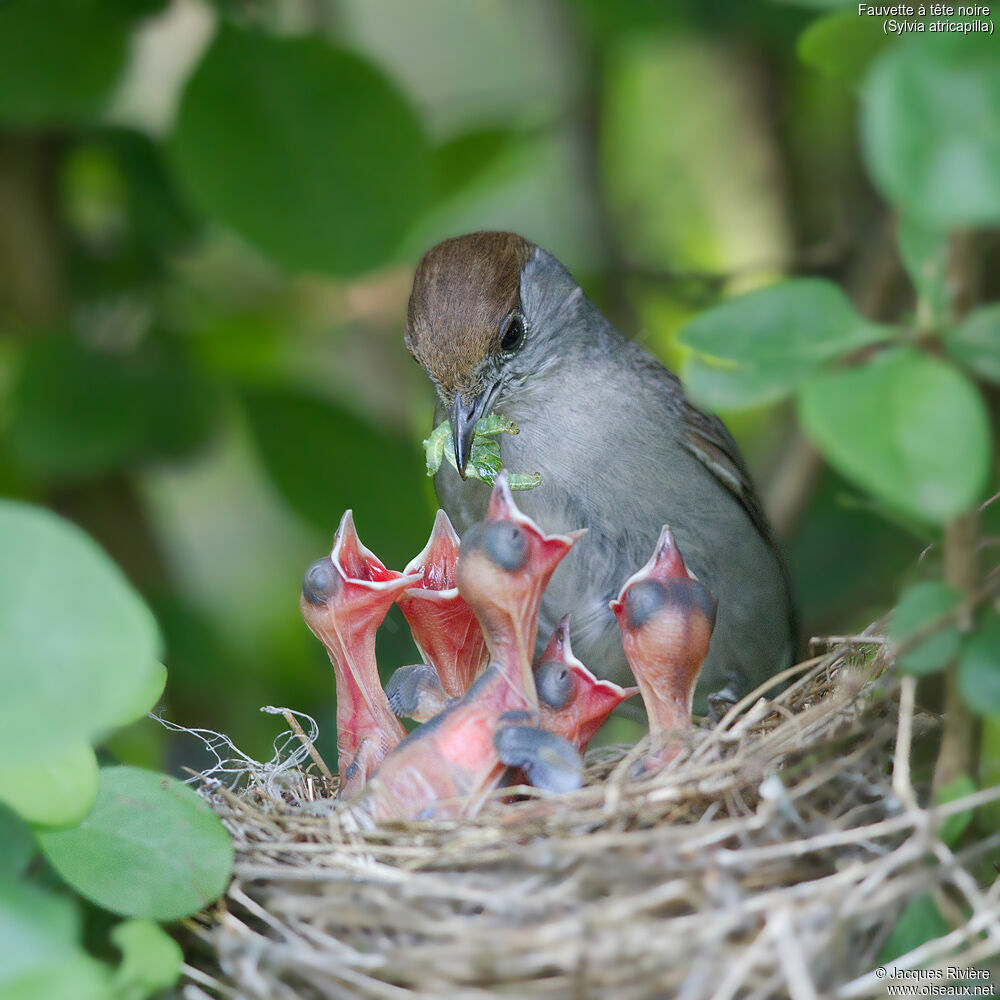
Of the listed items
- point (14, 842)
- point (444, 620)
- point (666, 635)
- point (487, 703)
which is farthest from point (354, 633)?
point (14, 842)

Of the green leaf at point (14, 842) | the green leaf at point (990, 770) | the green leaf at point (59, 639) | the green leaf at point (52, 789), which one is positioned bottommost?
the green leaf at point (990, 770)

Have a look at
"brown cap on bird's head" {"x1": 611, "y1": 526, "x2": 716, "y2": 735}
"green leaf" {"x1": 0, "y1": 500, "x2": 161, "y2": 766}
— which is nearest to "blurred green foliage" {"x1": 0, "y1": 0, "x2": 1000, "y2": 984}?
"green leaf" {"x1": 0, "y1": 500, "x2": 161, "y2": 766}

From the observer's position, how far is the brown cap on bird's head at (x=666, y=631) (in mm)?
2391

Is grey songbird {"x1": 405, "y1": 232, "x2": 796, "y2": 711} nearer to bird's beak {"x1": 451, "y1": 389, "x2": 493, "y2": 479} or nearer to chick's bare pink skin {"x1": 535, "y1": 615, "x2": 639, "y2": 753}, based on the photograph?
bird's beak {"x1": 451, "y1": 389, "x2": 493, "y2": 479}

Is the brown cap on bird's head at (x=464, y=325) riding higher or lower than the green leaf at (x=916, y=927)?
higher

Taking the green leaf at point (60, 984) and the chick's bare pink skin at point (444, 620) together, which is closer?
the green leaf at point (60, 984)

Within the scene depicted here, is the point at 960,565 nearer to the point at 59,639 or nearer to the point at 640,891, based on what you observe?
the point at 640,891

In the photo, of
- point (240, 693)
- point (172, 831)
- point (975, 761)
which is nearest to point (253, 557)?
point (240, 693)

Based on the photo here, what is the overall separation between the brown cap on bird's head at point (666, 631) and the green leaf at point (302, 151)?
1.20 meters

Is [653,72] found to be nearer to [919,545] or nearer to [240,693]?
[919,545]

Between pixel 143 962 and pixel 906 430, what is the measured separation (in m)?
1.15

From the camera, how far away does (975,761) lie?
1.71 metres

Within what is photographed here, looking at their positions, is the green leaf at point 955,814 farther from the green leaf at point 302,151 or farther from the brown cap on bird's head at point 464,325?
the green leaf at point 302,151

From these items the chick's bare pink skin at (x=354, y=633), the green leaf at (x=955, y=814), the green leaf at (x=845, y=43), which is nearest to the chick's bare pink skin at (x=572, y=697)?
the chick's bare pink skin at (x=354, y=633)
